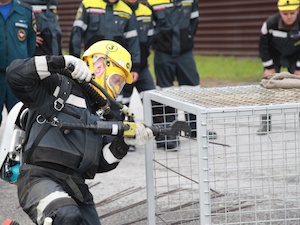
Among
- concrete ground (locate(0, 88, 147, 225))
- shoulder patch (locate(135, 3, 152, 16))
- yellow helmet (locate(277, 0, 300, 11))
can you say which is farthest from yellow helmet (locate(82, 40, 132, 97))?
yellow helmet (locate(277, 0, 300, 11))

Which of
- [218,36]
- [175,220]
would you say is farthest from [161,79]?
[218,36]

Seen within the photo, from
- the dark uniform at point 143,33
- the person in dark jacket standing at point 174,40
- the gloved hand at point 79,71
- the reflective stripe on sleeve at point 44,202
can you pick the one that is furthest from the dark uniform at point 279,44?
the reflective stripe on sleeve at point 44,202

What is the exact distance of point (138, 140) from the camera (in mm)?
4105

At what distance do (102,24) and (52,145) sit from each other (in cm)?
433

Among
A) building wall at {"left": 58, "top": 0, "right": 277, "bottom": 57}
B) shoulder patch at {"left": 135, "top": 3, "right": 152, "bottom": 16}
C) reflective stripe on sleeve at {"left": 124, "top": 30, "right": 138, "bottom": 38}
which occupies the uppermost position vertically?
shoulder patch at {"left": 135, "top": 3, "right": 152, "bottom": 16}

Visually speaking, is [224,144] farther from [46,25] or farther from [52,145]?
[46,25]

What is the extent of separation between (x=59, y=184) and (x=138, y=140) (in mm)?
483

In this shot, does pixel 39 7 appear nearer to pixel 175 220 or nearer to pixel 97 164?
pixel 175 220

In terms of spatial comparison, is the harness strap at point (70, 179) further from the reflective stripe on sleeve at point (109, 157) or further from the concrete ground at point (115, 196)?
the concrete ground at point (115, 196)

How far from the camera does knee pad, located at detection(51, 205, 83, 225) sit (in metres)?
3.83

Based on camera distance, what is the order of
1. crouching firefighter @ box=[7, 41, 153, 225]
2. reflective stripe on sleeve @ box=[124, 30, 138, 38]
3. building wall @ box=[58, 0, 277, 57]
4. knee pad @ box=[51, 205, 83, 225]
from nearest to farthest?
1. knee pad @ box=[51, 205, 83, 225]
2. crouching firefighter @ box=[7, 41, 153, 225]
3. reflective stripe on sleeve @ box=[124, 30, 138, 38]
4. building wall @ box=[58, 0, 277, 57]

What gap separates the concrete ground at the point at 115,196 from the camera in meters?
5.82

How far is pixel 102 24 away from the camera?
827 cm

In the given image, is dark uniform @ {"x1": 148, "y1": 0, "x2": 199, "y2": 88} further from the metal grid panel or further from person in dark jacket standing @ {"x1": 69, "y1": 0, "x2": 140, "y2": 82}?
the metal grid panel
